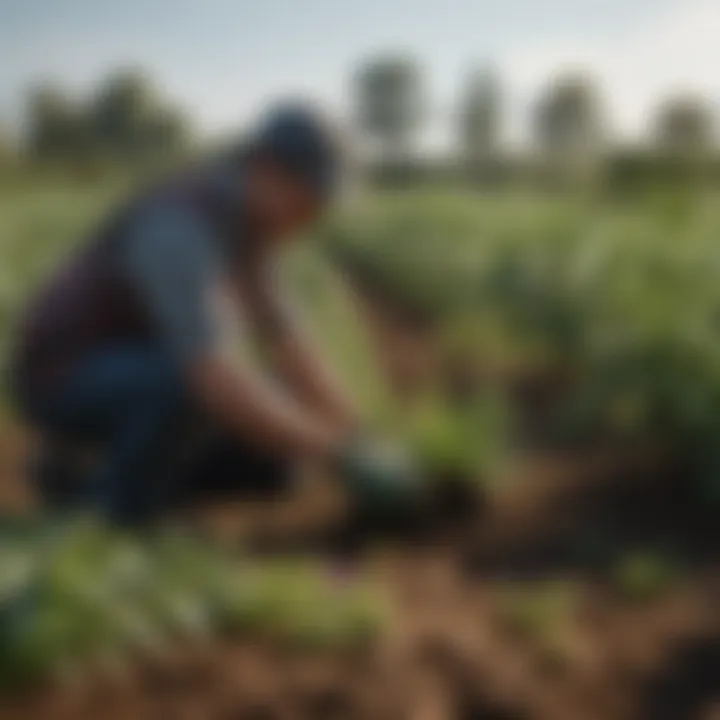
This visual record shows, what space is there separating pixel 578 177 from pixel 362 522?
82cm

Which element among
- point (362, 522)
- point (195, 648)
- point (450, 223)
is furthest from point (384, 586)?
point (450, 223)

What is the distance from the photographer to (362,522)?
200 centimetres

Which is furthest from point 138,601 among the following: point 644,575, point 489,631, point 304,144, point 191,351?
point 644,575

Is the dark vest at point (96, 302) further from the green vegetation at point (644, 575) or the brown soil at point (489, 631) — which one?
the green vegetation at point (644, 575)

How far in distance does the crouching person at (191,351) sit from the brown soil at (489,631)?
0.12 metres

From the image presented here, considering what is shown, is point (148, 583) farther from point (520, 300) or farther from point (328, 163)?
point (520, 300)

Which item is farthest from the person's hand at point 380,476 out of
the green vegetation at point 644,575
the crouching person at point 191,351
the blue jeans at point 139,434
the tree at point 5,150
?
the tree at point 5,150

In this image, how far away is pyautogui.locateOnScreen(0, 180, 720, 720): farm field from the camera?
4.97ft

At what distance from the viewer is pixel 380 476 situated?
195 cm

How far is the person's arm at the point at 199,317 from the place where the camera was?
1.73 metres

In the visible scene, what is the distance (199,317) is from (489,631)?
0.55 meters

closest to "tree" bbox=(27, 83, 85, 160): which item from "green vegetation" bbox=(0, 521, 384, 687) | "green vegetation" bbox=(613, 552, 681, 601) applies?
"green vegetation" bbox=(0, 521, 384, 687)

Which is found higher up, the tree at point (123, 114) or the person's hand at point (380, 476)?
the tree at point (123, 114)

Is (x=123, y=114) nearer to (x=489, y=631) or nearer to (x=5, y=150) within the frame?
(x=5, y=150)
